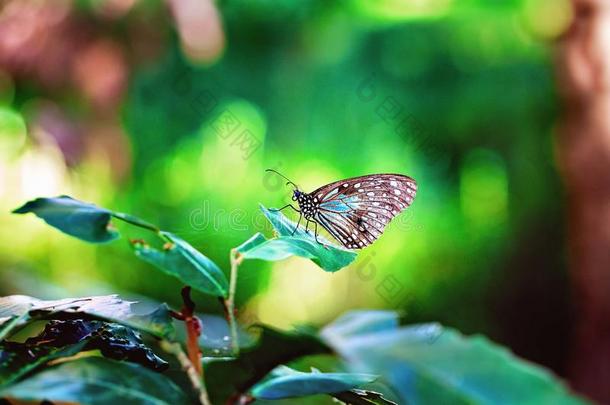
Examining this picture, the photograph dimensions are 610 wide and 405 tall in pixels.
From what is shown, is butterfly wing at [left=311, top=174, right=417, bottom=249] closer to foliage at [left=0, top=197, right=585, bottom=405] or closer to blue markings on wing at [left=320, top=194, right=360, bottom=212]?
blue markings on wing at [left=320, top=194, right=360, bottom=212]

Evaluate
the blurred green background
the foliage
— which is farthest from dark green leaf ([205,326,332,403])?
the blurred green background

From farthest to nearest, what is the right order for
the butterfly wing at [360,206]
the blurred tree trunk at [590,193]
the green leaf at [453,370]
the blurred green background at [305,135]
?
the blurred green background at [305,135]
the blurred tree trunk at [590,193]
the butterfly wing at [360,206]
the green leaf at [453,370]

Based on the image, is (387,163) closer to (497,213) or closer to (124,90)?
(497,213)

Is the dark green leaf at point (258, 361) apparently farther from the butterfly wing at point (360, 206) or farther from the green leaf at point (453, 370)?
the butterfly wing at point (360, 206)

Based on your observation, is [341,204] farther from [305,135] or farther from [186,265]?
[305,135]

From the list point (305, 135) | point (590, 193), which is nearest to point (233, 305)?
point (590, 193)

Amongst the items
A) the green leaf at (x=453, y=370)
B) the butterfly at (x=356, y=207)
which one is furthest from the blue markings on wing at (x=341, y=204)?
the green leaf at (x=453, y=370)
